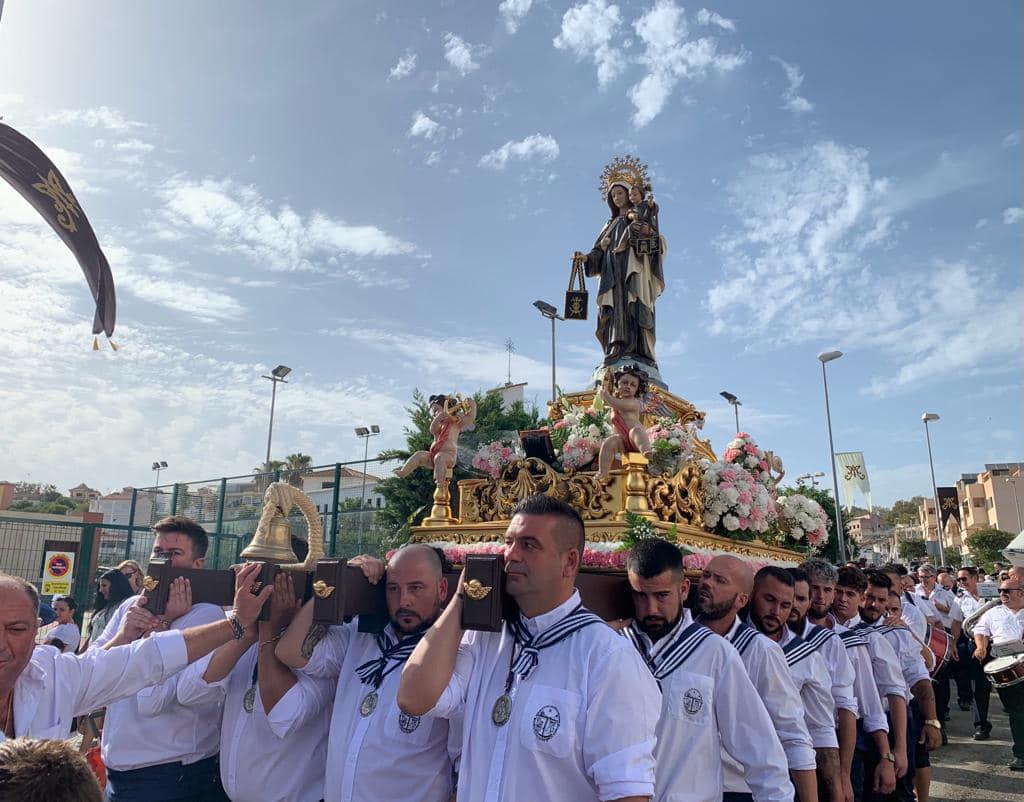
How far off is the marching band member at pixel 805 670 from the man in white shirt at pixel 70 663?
8.60 feet

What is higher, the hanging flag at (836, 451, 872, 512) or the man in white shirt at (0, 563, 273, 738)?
the hanging flag at (836, 451, 872, 512)

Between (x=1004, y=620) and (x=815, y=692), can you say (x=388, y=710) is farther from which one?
(x=1004, y=620)

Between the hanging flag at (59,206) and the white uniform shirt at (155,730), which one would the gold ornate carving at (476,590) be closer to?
the white uniform shirt at (155,730)

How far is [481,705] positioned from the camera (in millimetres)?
2467

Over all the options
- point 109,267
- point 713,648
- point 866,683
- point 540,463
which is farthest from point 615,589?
point 109,267

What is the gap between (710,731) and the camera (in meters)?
2.93

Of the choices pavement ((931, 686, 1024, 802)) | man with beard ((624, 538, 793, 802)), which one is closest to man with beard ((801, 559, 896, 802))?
man with beard ((624, 538, 793, 802))

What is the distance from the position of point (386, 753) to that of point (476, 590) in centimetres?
97

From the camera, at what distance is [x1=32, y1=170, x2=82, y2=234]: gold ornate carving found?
5715 millimetres

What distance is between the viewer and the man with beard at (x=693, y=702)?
284 centimetres

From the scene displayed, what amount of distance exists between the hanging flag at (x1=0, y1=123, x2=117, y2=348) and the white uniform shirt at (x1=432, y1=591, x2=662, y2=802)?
5.47 metres

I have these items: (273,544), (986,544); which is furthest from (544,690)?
(986,544)

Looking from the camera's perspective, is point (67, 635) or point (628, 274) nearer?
point (67, 635)

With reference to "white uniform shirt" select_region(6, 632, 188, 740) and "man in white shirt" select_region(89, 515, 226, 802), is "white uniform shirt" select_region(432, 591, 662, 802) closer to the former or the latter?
"white uniform shirt" select_region(6, 632, 188, 740)
